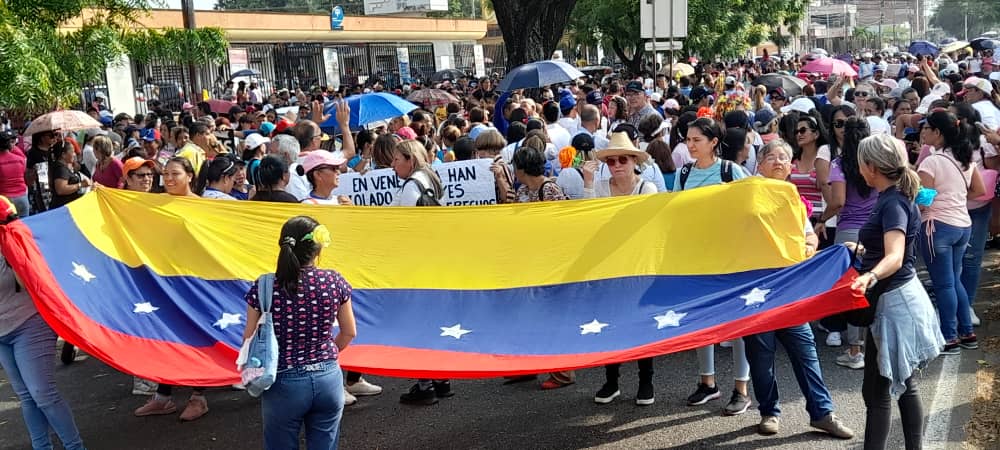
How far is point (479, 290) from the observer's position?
6.18 meters

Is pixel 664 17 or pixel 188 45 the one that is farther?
pixel 188 45

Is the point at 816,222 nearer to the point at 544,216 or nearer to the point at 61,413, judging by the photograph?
the point at 544,216

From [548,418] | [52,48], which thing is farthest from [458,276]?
[52,48]

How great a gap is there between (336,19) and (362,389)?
36.8 m

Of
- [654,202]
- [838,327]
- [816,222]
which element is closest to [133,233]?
[654,202]

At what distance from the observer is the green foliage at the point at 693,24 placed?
36781 mm

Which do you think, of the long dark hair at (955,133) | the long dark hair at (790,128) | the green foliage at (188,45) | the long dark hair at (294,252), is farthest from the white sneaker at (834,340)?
the green foliage at (188,45)

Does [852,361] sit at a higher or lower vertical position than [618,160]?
lower

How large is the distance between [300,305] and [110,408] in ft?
11.6

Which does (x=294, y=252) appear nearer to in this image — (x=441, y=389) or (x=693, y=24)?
(x=441, y=389)

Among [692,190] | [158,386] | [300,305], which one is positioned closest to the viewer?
[300,305]

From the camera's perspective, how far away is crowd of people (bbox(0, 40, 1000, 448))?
4.75 m

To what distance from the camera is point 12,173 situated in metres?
11.2

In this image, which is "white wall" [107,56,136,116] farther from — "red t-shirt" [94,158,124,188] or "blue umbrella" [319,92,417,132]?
"red t-shirt" [94,158,124,188]
